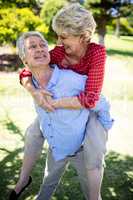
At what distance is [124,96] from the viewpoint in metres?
14.2

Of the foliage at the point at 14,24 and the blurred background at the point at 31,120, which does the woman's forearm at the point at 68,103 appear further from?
the foliage at the point at 14,24

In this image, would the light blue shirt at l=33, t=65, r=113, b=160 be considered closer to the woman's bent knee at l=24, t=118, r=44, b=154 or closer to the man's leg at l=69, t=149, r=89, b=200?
the man's leg at l=69, t=149, r=89, b=200

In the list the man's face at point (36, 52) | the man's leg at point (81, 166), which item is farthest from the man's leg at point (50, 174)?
the man's face at point (36, 52)

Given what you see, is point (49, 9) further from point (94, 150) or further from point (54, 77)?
point (94, 150)

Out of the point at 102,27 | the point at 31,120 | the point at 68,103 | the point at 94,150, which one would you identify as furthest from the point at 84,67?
the point at 102,27

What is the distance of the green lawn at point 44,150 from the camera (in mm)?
6242

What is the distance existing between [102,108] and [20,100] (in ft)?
26.5

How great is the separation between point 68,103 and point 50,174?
3.65 ft

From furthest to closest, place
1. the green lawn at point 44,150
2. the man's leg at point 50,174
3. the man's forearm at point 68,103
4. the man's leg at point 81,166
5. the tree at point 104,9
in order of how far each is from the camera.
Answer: the tree at point 104,9 < the green lawn at point 44,150 < the man's leg at point 50,174 < the man's leg at point 81,166 < the man's forearm at point 68,103

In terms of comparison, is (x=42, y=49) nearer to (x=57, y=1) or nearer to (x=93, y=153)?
(x=93, y=153)

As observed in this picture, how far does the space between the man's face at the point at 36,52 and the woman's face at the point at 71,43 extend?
0.21 m

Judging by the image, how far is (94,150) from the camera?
13.8 ft

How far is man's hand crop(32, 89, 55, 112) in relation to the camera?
4.18 meters

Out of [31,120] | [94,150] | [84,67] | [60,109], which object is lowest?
[31,120]
